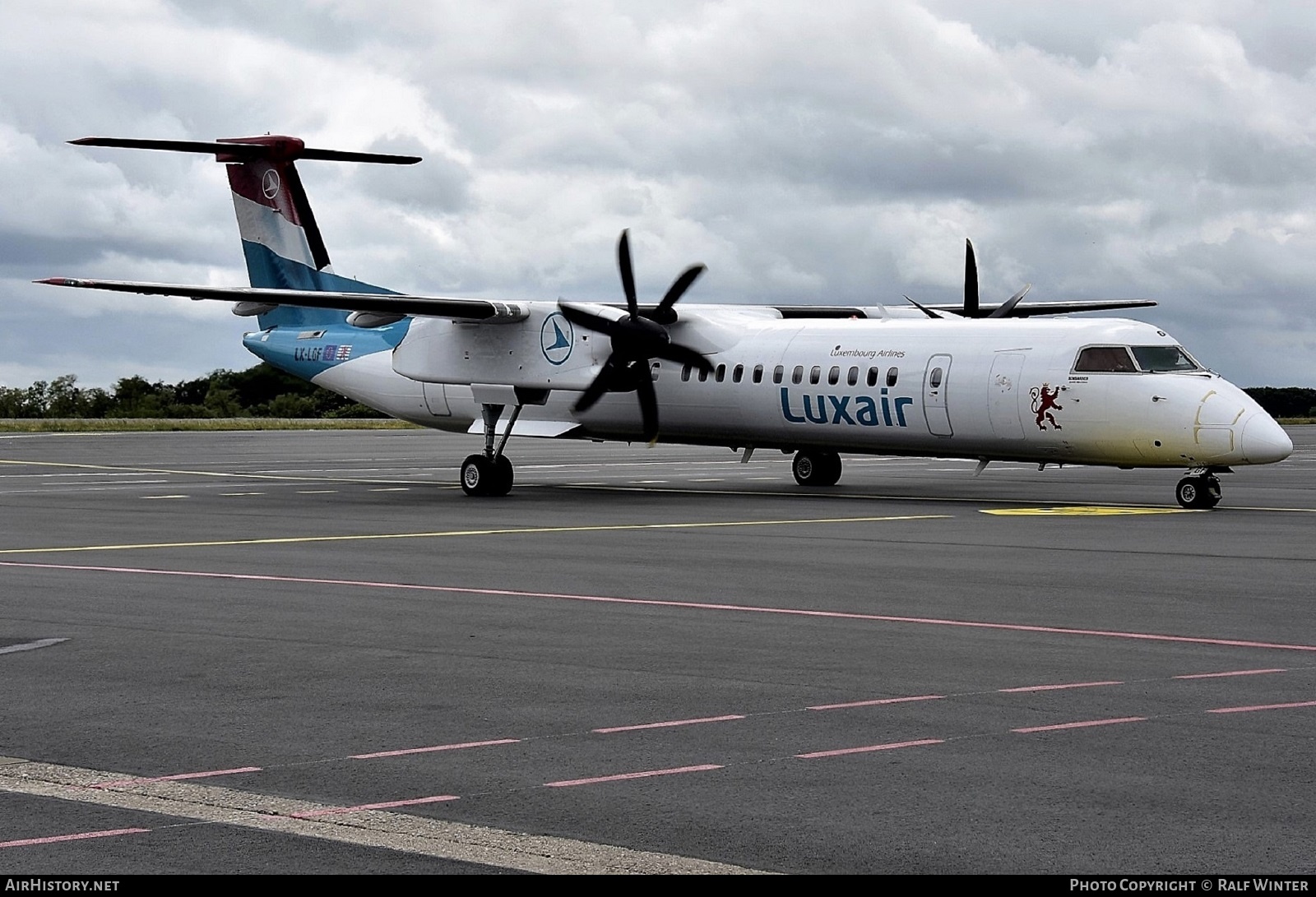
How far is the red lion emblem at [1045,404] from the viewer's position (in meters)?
25.6

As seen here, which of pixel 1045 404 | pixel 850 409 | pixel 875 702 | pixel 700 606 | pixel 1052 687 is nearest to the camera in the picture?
pixel 875 702

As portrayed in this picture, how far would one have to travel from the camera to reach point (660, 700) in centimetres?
945

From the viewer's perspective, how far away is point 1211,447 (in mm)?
24078

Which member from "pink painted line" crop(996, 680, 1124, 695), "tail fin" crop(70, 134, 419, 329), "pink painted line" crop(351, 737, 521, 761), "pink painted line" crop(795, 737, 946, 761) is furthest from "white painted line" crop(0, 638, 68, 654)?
"tail fin" crop(70, 134, 419, 329)

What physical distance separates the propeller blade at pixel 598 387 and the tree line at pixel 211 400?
6469 centimetres

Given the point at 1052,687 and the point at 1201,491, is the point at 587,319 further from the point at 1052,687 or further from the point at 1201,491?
the point at 1052,687

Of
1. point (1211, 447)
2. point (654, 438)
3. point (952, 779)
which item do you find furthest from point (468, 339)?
point (952, 779)

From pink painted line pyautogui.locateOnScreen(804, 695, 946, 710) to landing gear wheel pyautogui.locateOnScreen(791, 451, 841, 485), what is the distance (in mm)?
22994

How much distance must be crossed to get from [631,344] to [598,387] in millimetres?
1060

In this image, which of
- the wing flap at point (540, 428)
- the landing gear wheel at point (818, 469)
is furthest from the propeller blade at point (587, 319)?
the landing gear wheel at point (818, 469)

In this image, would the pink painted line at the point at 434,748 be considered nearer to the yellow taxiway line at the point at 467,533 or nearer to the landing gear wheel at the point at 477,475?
the yellow taxiway line at the point at 467,533

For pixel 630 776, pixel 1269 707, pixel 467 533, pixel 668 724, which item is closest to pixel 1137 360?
pixel 467 533

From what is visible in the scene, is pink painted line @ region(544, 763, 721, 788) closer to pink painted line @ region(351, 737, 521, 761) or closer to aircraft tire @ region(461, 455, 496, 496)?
pink painted line @ region(351, 737, 521, 761)

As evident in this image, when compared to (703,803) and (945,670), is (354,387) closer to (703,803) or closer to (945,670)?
(945,670)
